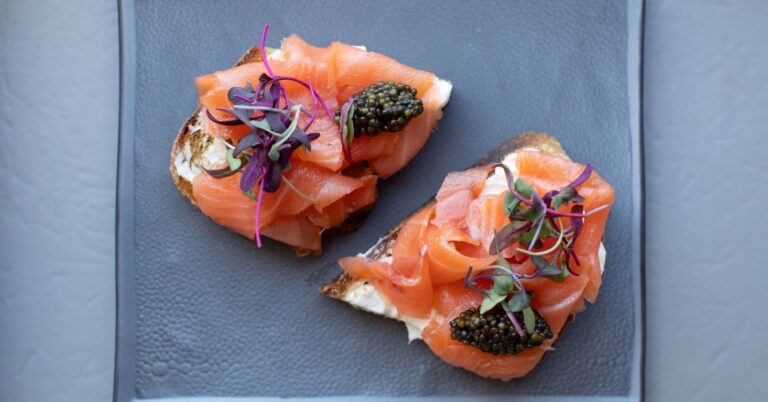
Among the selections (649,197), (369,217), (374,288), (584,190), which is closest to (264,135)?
(369,217)

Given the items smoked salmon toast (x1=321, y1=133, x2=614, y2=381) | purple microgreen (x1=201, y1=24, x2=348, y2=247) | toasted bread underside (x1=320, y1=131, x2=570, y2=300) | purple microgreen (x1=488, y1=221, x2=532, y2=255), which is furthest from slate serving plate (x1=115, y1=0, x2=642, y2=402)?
purple microgreen (x1=488, y1=221, x2=532, y2=255)

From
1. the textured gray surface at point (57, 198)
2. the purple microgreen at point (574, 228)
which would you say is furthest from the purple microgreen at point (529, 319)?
the textured gray surface at point (57, 198)

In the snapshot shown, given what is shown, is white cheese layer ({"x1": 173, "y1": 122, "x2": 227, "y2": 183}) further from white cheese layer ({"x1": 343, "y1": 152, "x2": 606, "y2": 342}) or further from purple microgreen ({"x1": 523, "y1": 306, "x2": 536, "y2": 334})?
purple microgreen ({"x1": 523, "y1": 306, "x2": 536, "y2": 334})

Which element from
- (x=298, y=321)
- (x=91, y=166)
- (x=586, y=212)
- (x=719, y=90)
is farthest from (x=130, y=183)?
(x=719, y=90)

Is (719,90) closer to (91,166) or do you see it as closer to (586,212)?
(586,212)

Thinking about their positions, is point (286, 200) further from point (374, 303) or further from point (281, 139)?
point (374, 303)

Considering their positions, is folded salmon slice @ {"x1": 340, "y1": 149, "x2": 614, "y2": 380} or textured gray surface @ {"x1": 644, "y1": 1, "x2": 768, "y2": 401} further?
textured gray surface @ {"x1": 644, "y1": 1, "x2": 768, "y2": 401}
